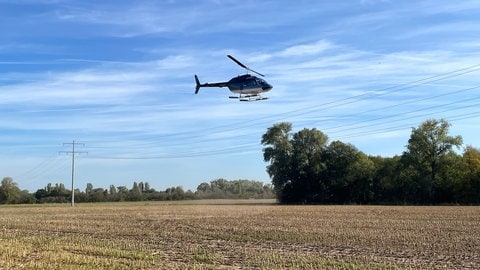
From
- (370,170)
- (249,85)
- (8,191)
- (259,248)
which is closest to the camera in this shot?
(259,248)

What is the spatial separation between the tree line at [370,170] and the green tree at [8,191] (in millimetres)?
75661

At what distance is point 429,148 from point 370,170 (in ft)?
42.3

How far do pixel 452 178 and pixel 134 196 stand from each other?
3446 inches

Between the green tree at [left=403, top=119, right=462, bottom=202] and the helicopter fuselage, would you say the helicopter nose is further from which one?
the green tree at [left=403, top=119, right=462, bottom=202]

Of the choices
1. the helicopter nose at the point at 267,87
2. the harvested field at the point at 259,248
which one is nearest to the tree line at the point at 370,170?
the harvested field at the point at 259,248

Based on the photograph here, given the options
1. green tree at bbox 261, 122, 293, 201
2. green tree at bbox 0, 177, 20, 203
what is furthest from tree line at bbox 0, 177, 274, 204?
green tree at bbox 261, 122, 293, 201

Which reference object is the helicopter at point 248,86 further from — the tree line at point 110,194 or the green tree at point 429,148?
the tree line at point 110,194

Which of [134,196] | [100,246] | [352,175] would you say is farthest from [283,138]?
[100,246]

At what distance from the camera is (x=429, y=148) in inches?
3804

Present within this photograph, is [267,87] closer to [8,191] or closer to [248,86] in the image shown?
[248,86]

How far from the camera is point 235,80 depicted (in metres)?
33.4

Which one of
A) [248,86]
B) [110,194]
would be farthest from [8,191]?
[248,86]

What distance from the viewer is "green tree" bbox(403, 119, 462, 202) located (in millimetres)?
95062

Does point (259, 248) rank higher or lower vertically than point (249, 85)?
lower
